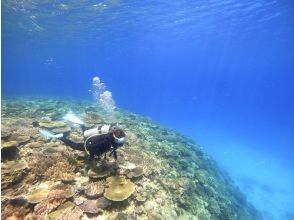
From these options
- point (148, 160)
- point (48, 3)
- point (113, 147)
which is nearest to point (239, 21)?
point (48, 3)

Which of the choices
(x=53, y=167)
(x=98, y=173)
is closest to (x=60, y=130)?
(x=53, y=167)

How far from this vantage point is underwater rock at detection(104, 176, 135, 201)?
6.63 meters

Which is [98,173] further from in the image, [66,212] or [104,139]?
[66,212]

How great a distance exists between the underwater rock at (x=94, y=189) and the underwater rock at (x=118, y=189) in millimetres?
157

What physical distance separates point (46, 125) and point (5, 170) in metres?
4.12

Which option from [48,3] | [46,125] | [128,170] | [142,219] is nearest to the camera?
[142,219]

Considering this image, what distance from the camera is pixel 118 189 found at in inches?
273

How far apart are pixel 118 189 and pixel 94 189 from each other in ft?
2.03

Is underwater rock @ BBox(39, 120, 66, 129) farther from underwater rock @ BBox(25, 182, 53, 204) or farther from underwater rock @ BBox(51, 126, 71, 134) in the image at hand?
underwater rock @ BBox(25, 182, 53, 204)

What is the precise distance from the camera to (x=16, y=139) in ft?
28.7

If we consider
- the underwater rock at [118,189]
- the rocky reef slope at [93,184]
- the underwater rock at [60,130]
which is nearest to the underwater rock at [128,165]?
the rocky reef slope at [93,184]

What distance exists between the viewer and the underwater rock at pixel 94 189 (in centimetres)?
670

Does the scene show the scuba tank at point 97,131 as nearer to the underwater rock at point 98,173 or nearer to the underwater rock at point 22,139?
the underwater rock at point 98,173

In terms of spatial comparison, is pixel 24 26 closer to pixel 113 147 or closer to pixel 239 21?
pixel 239 21
